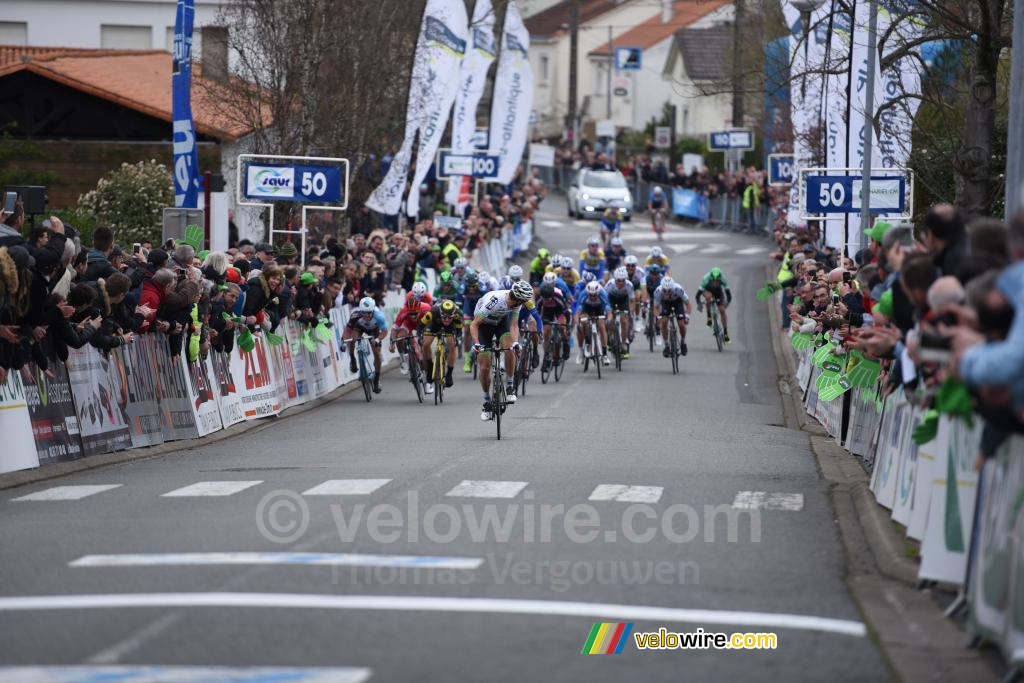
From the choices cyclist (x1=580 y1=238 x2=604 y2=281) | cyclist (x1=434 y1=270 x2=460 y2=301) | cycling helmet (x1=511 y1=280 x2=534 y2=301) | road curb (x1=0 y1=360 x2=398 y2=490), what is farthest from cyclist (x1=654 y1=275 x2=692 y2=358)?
cycling helmet (x1=511 y1=280 x2=534 y2=301)

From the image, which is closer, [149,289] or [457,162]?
[149,289]

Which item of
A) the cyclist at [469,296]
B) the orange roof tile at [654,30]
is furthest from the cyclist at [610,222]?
the orange roof tile at [654,30]

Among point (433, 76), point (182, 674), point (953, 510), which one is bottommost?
point (182, 674)

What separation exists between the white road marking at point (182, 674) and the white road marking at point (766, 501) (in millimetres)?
6054

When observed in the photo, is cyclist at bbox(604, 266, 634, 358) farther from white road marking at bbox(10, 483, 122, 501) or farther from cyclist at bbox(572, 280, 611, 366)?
white road marking at bbox(10, 483, 122, 501)

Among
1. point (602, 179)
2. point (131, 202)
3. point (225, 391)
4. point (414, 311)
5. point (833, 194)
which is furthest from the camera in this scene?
point (602, 179)

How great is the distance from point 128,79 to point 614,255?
1409cm

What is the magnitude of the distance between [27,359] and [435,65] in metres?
19.2

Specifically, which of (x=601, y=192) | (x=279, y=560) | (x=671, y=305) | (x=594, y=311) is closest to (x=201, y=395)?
(x=279, y=560)

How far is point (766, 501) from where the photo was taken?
13.2 meters

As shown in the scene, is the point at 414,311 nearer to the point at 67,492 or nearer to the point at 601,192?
the point at 67,492

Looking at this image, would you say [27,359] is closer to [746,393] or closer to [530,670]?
[530,670]

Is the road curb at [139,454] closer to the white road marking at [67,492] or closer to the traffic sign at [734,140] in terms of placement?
the white road marking at [67,492]

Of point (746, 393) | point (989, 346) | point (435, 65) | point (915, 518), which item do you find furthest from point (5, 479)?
point (435, 65)
